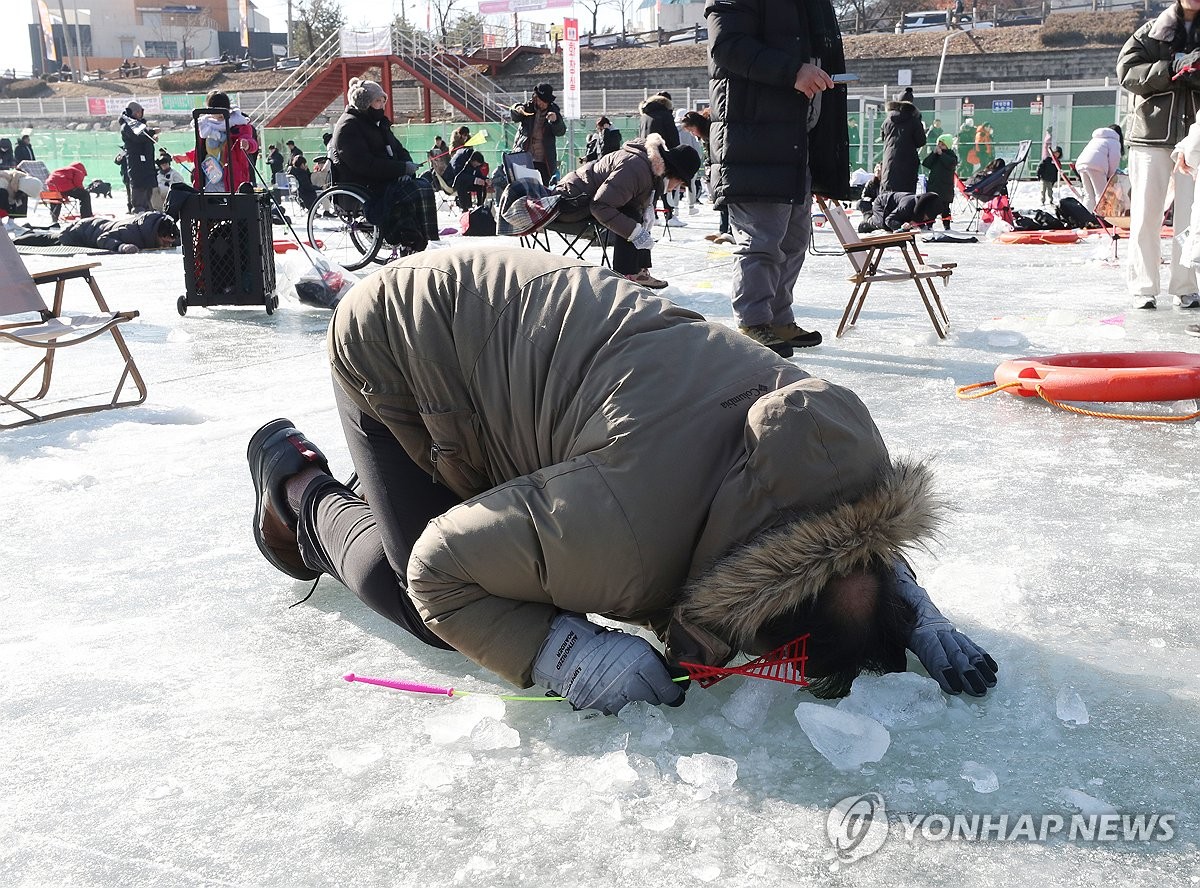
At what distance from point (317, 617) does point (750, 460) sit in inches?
43.6

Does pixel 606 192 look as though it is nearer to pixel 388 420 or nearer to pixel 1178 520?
pixel 1178 520

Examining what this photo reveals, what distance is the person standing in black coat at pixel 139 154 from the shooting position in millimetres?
14477

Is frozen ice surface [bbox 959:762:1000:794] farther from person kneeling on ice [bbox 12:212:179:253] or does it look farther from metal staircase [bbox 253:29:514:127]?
metal staircase [bbox 253:29:514:127]

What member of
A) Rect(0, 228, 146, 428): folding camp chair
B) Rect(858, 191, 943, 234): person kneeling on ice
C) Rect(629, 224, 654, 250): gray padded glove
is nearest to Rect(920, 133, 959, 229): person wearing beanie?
Rect(858, 191, 943, 234): person kneeling on ice

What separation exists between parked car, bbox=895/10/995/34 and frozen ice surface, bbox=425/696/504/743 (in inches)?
1696

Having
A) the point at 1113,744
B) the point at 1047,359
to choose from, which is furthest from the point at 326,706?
the point at 1047,359

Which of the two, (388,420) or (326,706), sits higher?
(388,420)

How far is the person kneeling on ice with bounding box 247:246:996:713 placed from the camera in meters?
1.64

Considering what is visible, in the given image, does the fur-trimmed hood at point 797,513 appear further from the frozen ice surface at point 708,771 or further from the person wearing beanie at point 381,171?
the person wearing beanie at point 381,171

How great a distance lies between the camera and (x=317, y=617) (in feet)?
7.71

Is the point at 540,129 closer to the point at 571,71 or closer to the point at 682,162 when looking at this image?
the point at 682,162

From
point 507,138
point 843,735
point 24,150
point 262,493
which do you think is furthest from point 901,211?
point 24,150

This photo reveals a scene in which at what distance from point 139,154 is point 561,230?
9257 mm

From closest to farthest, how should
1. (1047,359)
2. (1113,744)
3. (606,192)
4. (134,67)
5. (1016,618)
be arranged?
(1113,744), (1016,618), (1047,359), (606,192), (134,67)
